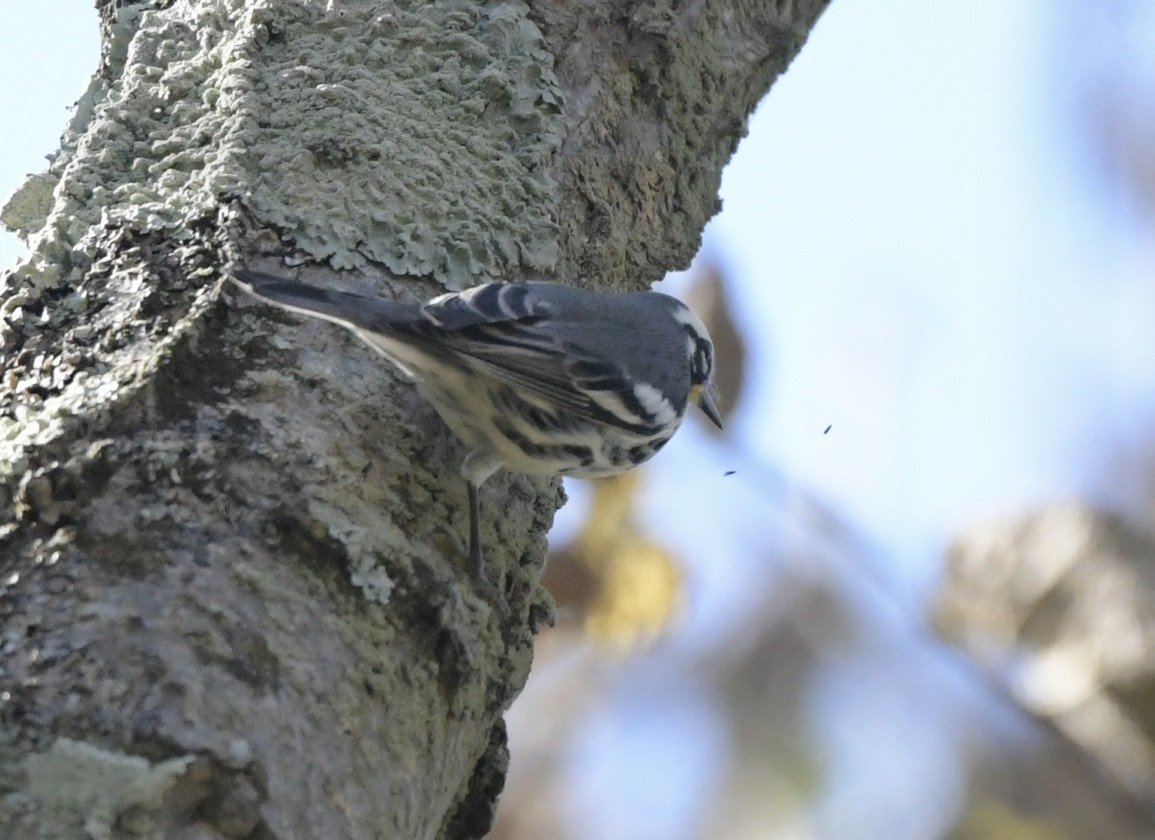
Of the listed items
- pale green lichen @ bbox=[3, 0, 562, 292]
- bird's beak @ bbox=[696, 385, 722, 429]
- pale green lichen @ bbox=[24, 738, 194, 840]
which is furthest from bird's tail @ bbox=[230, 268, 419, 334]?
bird's beak @ bbox=[696, 385, 722, 429]

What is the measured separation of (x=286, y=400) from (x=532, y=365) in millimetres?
576

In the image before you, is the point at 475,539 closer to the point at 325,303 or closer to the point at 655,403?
the point at 325,303

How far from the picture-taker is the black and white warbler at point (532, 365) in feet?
5.76

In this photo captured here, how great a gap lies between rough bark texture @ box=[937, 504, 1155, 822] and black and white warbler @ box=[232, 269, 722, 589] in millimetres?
581

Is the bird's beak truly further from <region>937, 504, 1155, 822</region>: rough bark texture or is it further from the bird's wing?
<region>937, 504, 1155, 822</region>: rough bark texture

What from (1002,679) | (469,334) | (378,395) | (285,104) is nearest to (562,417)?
(469,334)

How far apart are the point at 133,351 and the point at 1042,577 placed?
1.19 metres

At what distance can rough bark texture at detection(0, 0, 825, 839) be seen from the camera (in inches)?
49.7

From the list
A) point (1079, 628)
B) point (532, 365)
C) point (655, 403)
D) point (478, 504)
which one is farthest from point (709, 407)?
point (1079, 628)

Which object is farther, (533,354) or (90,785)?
(533,354)

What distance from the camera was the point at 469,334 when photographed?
1.90 metres

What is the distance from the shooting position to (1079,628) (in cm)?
165

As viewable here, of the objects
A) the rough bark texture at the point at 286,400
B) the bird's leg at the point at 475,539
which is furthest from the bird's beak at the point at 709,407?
the bird's leg at the point at 475,539

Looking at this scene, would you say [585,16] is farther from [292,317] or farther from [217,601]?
[217,601]
